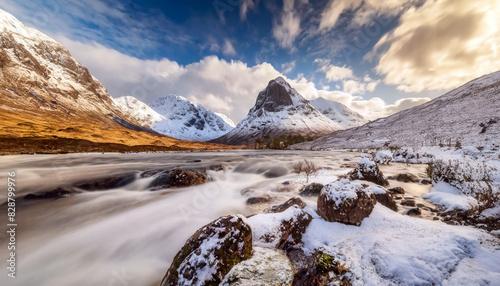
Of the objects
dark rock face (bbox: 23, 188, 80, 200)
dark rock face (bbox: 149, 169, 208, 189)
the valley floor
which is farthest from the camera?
dark rock face (bbox: 149, 169, 208, 189)

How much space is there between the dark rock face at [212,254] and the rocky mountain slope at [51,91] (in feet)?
145

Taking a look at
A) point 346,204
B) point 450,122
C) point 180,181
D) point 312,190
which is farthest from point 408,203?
point 450,122

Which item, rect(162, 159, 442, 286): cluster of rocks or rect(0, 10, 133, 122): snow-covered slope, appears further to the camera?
rect(0, 10, 133, 122): snow-covered slope

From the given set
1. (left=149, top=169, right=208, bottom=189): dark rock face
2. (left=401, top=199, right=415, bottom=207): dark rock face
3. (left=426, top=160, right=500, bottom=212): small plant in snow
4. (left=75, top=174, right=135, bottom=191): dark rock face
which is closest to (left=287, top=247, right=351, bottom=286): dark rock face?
(left=426, top=160, right=500, bottom=212): small plant in snow

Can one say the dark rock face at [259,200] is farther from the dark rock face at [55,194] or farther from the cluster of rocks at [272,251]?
the dark rock face at [55,194]

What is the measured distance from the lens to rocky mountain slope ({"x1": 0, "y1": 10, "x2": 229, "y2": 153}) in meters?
66.8

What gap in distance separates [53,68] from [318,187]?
23206cm

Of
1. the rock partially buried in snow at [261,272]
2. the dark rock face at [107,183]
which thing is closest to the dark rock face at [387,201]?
the rock partially buried in snow at [261,272]

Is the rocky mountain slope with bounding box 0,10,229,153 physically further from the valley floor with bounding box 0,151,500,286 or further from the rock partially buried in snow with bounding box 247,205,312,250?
the rock partially buried in snow with bounding box 247,205,312,250

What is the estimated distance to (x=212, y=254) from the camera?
3293 mm

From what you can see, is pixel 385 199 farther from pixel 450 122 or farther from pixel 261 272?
pixel 450 122

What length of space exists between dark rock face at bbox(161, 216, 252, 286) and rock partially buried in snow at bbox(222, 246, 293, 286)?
287 mm

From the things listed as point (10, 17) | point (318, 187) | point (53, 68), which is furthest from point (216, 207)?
point (10, 17)

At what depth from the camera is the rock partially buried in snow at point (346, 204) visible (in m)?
4.74
